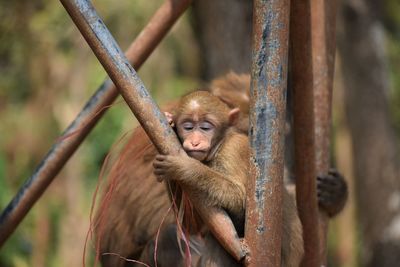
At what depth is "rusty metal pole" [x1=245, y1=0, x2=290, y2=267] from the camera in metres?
3.69

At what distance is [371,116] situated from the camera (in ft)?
41.5

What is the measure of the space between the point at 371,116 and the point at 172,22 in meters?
8.03

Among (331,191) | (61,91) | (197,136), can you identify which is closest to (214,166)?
(197,136)

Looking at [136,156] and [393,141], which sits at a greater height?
[393,141]

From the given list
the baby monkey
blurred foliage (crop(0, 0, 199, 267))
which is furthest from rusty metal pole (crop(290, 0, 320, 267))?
blurred foliage (crop(0, 0, 199, 267))

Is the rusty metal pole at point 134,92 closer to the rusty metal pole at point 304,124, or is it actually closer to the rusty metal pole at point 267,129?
the rusty metal pole at point 267,129

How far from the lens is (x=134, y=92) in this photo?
12.2 feet

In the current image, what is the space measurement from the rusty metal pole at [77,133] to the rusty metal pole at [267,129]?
4.61ft

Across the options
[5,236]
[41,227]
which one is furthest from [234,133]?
[41,227]

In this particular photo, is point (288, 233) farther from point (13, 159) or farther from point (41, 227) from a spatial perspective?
point (13, 159)

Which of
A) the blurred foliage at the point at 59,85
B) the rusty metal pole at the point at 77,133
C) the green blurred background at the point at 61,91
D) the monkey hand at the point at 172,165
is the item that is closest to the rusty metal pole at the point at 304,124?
the monkey hand at the point at 172,165

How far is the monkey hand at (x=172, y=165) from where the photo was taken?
387cm

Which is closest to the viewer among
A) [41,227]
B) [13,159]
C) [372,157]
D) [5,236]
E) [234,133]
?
[234,133]

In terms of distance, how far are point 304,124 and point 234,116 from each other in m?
0.54
